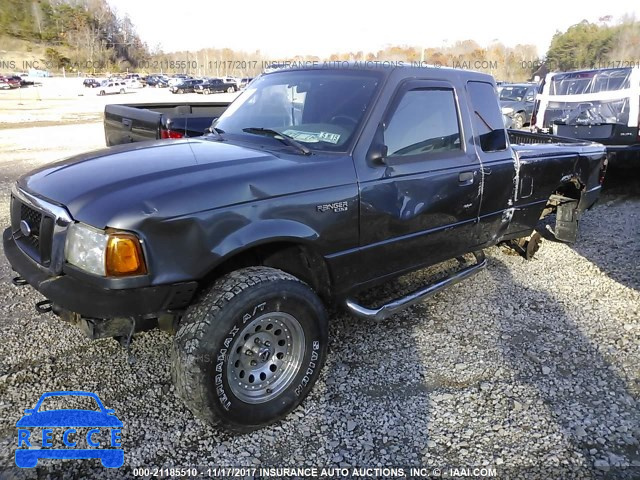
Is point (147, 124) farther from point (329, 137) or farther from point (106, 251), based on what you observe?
point (106, 251)

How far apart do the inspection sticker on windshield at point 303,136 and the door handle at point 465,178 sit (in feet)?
3.83

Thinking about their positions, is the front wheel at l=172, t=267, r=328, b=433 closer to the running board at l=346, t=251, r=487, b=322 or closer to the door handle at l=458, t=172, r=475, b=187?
the running board at l=346, t=251, r=487, b=322

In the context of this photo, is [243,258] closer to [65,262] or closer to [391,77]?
[65,262]

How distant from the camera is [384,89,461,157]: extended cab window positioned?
3.29 metres

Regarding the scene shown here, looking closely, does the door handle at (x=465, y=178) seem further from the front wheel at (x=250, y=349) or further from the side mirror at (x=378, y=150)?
the front wheel at (x=250, y=349)

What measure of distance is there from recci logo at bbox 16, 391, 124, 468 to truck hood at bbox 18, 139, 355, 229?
1.20 meters

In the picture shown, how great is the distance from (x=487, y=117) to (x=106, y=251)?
314 cm

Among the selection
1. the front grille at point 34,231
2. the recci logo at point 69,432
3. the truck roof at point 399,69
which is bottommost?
the recci logo at point 69,432

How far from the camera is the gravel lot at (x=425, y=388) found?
2582 millimetres

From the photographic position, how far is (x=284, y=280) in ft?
8.81

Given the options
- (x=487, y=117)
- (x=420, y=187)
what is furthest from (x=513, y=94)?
(x=420, y=187)

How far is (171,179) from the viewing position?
2535mm

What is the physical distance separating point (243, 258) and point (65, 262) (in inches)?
37.1

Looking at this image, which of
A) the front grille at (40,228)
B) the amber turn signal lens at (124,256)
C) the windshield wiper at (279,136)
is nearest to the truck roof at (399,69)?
the windshield wiper at (279,136)
